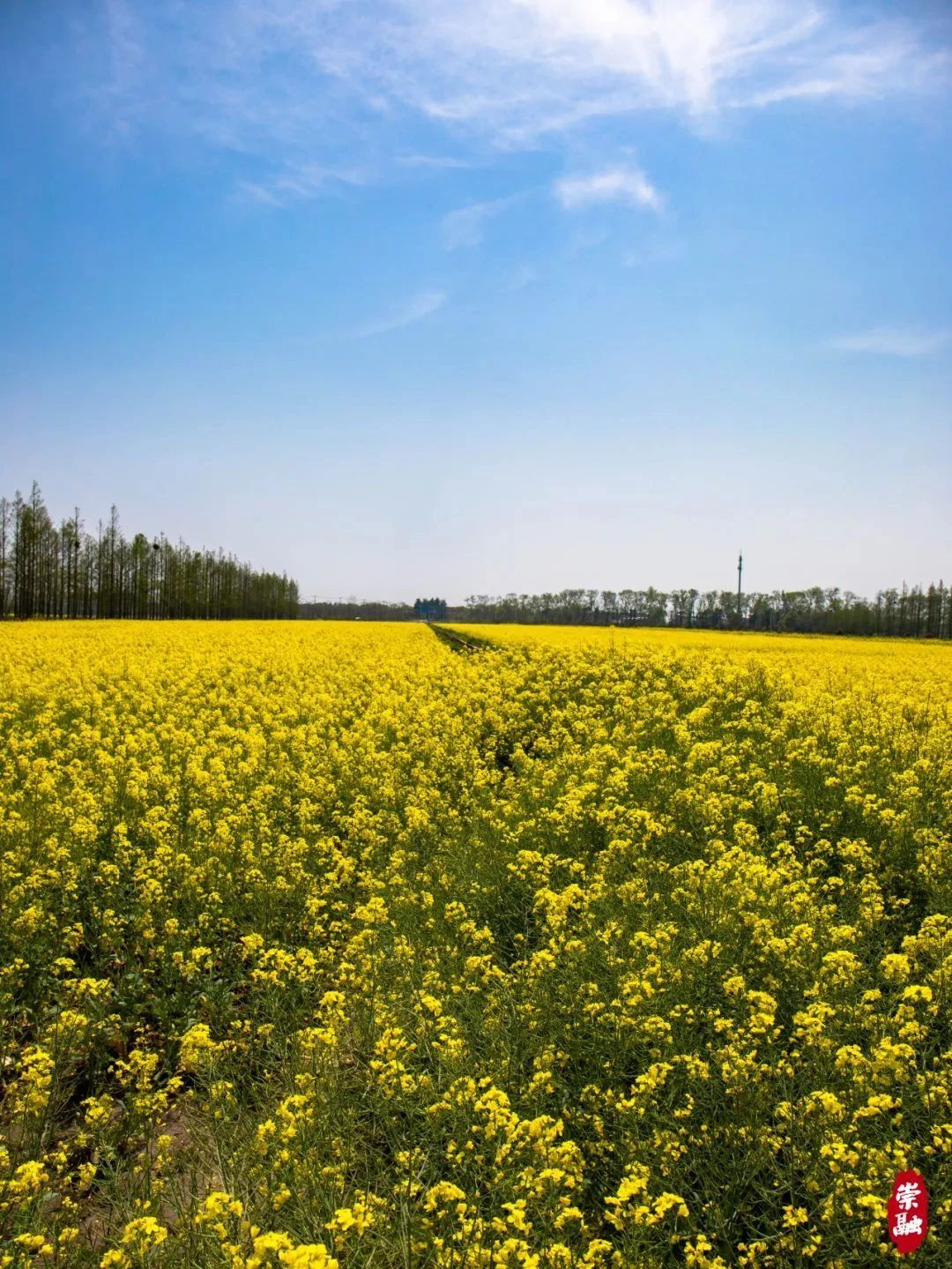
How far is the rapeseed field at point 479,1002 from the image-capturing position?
3.09 metres

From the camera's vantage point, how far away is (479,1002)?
469cm

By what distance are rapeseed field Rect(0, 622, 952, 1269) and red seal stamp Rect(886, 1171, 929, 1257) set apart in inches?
2.0

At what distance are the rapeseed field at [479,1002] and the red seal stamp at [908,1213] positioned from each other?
0.05 meters

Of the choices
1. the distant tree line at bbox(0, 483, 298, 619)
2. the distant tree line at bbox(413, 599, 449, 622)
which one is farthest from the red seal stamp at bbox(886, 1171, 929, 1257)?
the distant tree line at bbox(413, 599, 449, 622)

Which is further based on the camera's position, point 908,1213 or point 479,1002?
point 479,1002

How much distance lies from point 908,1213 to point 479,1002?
8.10 feet

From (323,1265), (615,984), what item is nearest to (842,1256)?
(615,984)

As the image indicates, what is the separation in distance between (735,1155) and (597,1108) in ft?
2.14

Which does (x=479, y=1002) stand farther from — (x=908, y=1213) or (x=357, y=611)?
(x=357, y=611)

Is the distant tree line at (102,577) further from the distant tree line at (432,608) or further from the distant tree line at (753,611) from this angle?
the distant tree line at (432,608)

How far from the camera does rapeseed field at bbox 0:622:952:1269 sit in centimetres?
309

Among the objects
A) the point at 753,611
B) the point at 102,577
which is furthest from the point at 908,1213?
the point at 753,611

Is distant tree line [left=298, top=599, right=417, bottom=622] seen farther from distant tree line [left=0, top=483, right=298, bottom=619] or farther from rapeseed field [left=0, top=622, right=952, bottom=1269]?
rapeseed field [left=0, top=622, right=952, bottom=1269]

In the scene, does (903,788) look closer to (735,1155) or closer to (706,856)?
(706,856)
